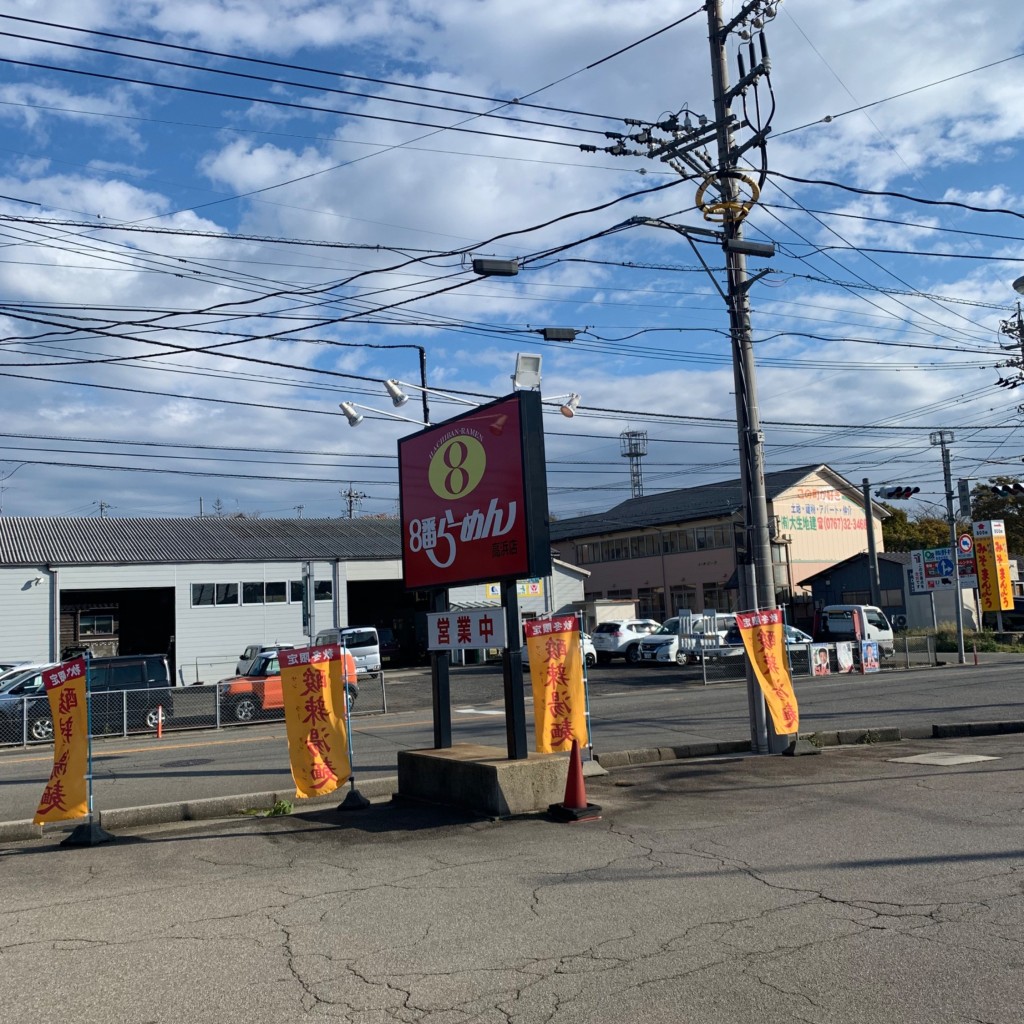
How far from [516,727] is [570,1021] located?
6.02 meters

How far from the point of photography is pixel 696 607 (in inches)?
2482

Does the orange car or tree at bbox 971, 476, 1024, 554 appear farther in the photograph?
tree at bbox 971, 476, 1024, 554

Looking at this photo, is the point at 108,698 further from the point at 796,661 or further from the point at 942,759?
the point at 796,661

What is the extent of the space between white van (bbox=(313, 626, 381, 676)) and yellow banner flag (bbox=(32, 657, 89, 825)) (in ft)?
70.4

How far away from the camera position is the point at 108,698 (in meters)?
22.3

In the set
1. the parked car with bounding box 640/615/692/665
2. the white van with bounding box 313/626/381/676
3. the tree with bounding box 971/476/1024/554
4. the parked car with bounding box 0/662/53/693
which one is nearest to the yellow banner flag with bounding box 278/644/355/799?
the parked car with bounding box 0/662/53/693

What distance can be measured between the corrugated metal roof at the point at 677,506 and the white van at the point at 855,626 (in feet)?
60.1

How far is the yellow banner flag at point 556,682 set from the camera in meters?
11.5

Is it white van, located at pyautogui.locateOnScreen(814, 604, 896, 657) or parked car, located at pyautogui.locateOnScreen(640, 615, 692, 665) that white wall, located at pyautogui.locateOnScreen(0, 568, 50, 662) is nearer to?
parked car, located at pyautogui.locateOnScreen(640, 615, 692, 665)

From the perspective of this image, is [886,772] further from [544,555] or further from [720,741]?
[544,555]

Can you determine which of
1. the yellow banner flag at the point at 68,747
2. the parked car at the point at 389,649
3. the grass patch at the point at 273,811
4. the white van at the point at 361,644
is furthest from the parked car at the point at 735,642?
the yellow banner flag at the point at 68,747

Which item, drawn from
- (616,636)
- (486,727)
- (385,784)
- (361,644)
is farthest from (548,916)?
(616,636)

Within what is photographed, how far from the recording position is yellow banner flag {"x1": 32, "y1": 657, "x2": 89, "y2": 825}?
10094 millimetres

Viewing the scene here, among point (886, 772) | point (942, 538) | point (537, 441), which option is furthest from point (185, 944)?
point (942, 538)
